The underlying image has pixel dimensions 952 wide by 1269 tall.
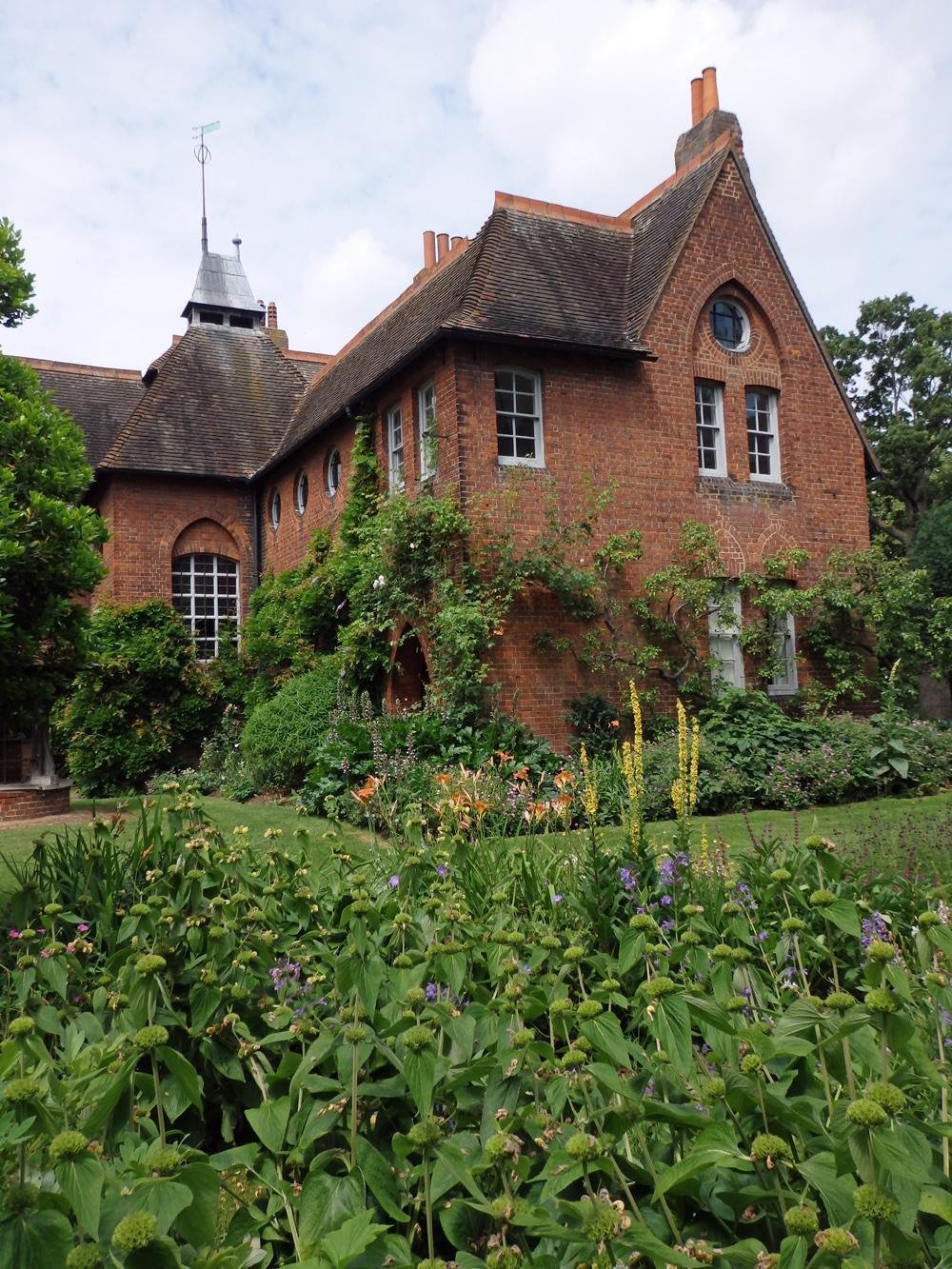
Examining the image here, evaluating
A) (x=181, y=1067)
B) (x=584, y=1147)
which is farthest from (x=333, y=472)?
(x=584, y=1147)

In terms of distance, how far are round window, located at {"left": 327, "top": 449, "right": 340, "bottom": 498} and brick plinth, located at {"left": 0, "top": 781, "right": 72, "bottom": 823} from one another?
24.1 feet

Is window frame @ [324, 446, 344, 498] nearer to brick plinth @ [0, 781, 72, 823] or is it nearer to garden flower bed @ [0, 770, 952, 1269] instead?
brick plinth @ [0, 781, 72, 823]

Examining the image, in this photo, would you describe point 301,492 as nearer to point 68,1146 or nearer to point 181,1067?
point 181,1067

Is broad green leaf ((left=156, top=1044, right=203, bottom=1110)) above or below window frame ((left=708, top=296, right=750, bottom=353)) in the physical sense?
below

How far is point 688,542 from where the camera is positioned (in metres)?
14.9

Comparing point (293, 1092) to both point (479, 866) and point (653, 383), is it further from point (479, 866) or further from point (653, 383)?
point (653, 383)

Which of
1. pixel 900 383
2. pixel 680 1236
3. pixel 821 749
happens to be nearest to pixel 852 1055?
pixel 680 1236

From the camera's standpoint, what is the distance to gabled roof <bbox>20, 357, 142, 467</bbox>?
25.0 metres

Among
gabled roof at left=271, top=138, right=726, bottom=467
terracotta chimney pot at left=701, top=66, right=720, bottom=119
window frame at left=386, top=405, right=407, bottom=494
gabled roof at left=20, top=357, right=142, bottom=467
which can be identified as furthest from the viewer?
gabled roof at left=20, top=357, right=142, bottom=467

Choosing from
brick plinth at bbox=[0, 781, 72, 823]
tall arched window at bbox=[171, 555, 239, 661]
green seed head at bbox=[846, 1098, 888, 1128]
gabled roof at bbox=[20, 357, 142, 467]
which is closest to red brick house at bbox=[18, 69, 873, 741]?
tall arched window at bbox=[171, 555, 239, 661]

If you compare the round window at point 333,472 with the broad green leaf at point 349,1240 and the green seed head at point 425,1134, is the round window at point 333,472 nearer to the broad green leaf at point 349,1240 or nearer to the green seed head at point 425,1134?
the green seed head at point 425,1134

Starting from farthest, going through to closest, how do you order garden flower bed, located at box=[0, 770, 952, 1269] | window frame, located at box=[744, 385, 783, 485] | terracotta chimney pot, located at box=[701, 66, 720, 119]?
terracotta chimney pot, located at box=[701, 66, 720, 119] < window frame, located at box=[744, 385, 783, 485] < garden flower bed, located at box=[0, 770, 952, 1269]

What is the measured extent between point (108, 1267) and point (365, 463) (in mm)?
15446

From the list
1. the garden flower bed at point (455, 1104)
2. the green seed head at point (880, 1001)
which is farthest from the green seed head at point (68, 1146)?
the green seed head at point (880, 1001)
